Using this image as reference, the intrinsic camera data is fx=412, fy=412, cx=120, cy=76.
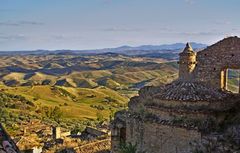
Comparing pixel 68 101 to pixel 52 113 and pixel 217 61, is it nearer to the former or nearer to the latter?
pixel 52 113

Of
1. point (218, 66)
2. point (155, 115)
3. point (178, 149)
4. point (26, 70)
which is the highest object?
point (218, 66)

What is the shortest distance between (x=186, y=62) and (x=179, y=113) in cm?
397

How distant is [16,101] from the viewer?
212 ft

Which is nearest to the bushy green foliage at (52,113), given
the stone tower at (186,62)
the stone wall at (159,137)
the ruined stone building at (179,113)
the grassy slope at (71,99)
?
the grassy slope at (71,99)

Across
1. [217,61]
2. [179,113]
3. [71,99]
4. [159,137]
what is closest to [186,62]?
[217,61]

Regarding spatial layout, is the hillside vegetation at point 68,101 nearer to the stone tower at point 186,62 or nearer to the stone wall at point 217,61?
the stone wall at point 217,61

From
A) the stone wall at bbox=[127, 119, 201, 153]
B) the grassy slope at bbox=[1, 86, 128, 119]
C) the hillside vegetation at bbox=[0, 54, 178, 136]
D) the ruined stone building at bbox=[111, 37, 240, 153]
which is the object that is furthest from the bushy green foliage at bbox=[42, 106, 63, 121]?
the stone wall at bbox=[127, 119, 201, 153]

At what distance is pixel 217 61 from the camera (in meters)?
17.9

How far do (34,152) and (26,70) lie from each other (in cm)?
16908

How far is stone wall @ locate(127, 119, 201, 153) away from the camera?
13.2 m

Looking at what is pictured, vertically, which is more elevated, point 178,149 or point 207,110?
point 207,110

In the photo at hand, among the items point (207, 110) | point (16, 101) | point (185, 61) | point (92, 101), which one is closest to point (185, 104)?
point (207, 110)

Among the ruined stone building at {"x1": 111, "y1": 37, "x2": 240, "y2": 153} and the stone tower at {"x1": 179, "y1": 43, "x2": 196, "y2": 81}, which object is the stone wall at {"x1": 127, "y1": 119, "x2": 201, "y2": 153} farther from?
the stone tower at {"x1": 179, "y1": 43, "x2": 196, "y2": 81}

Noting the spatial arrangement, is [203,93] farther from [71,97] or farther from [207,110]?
[71,97]
